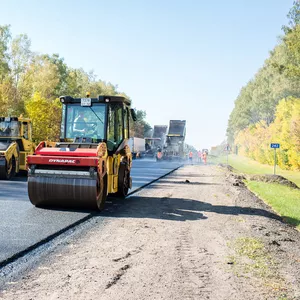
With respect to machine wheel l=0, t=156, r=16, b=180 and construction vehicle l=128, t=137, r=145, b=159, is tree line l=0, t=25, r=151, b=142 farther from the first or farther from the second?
machine wheel l=0, t=156, r=16, b=180

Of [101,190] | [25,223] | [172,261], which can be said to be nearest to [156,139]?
[101,190]

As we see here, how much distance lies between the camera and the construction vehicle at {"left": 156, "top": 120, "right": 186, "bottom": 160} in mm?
49281

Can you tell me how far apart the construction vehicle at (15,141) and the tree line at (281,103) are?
20.3 m

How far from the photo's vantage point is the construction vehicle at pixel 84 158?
31.7 ft

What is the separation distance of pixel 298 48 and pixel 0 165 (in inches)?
885

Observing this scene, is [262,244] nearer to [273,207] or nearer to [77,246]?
[77,246]

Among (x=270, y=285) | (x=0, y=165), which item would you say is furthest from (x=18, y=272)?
(x=0, y=165)

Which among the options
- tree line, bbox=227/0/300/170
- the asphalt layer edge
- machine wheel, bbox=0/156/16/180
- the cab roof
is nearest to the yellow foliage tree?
tree line, bbox=227/0/300/170

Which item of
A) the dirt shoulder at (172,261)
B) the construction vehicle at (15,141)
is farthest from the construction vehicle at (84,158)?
the construction vehicle at (15,141)

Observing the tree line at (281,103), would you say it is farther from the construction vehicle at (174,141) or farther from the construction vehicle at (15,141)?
the construction vehicle at (15,141)

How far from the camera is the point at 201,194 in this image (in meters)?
14.8

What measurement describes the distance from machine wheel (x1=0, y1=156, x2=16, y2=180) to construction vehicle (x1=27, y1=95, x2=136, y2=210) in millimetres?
7080

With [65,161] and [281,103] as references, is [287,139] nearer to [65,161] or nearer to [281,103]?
[281,103]

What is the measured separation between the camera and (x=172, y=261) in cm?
602
